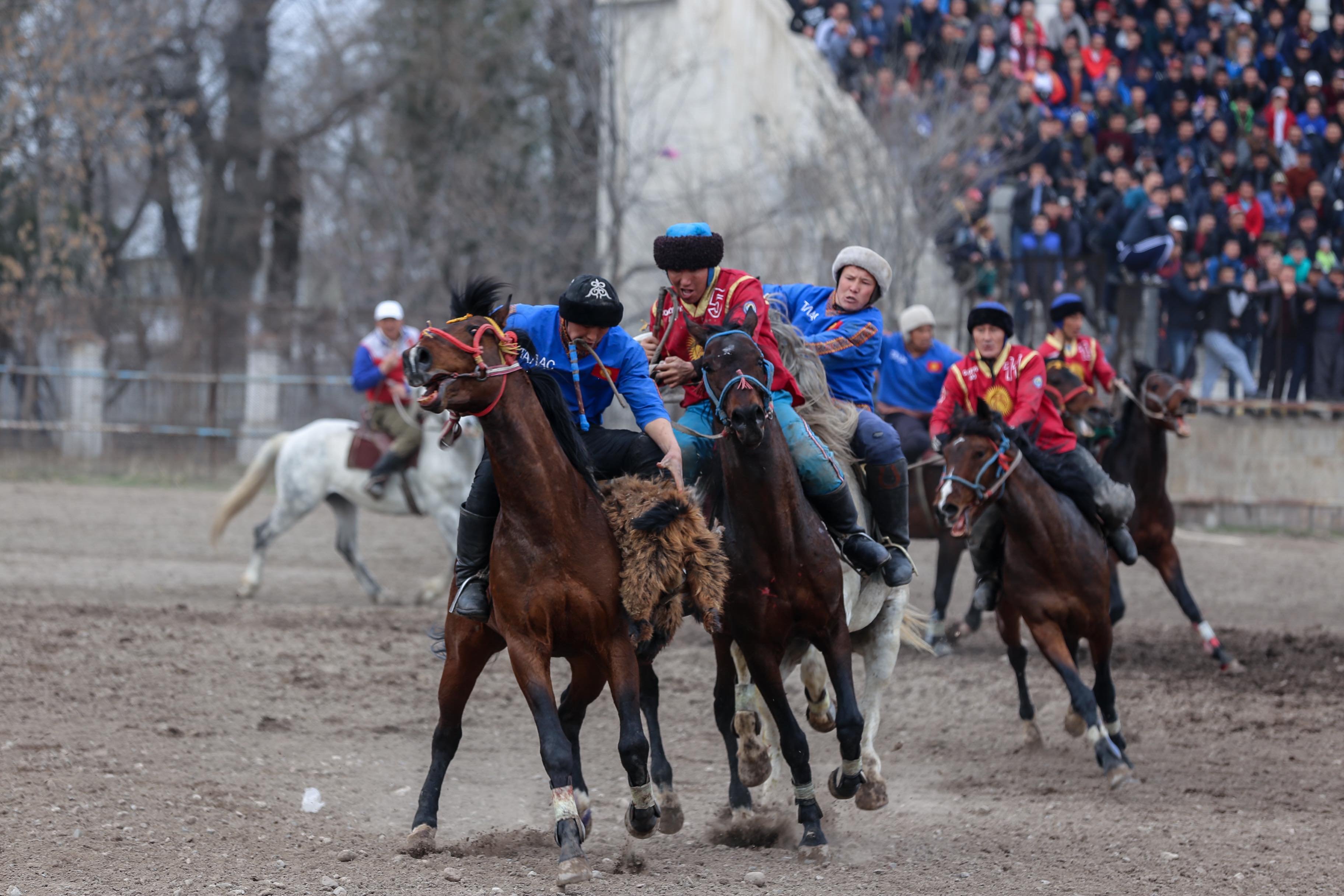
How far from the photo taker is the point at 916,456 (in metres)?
10.6

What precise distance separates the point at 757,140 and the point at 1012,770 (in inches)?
562

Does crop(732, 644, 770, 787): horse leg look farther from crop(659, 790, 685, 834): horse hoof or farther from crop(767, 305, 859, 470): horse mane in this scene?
crop(767, 305, 859, 470): horse mane

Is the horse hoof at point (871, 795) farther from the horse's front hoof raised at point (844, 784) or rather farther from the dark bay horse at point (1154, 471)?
the dark bay horse at point (1154, 471)

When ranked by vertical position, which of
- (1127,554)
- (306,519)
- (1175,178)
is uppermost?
(1175,178)

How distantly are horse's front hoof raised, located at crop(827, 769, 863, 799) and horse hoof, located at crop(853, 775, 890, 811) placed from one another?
0.20 ft

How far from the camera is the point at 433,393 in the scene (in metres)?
5.04

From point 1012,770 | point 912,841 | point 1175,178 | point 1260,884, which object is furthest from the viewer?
point 1175,178

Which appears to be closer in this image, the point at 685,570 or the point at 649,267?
the point at 685,570

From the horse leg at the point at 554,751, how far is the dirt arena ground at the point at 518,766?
180 millimetres

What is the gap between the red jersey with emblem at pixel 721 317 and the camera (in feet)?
20.1

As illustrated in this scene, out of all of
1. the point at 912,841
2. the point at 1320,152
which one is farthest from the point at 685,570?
the point at 1320,152

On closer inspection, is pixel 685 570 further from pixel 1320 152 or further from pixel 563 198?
pixel 563 198

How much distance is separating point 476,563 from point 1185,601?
6.21 meters

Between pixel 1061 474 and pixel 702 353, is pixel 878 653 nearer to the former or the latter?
pixel 1061 474
